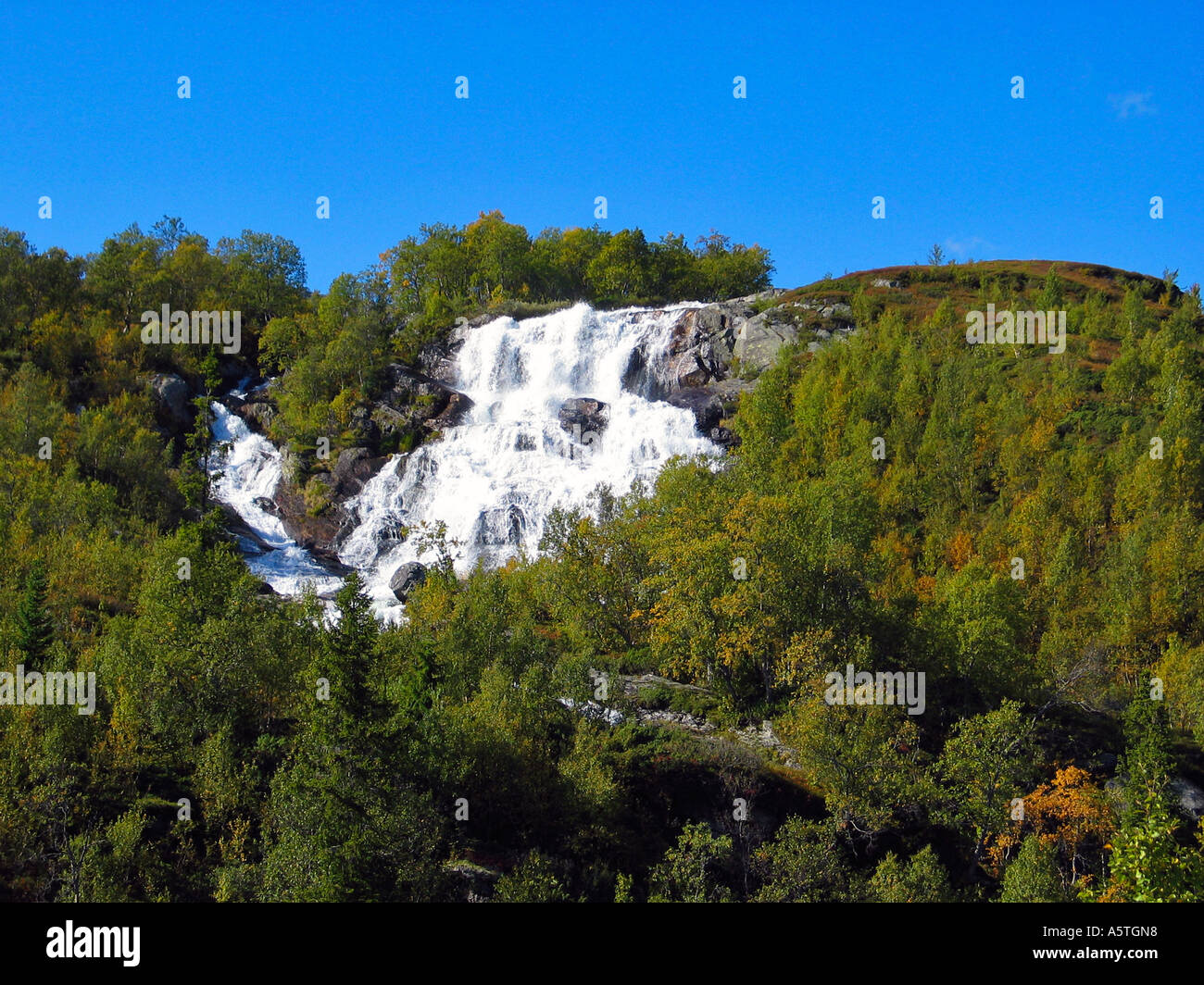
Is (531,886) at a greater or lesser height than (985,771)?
lesser

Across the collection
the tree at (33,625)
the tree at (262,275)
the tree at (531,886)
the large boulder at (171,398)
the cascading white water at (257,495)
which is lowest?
the tree at (531,886)

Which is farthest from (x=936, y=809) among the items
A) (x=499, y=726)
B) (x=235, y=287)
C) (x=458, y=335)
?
(x=235, y=287)

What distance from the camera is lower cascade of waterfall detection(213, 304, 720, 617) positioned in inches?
2665

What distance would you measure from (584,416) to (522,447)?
6.23 meters

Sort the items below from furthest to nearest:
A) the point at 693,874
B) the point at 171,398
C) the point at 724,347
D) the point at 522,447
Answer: the point at 724,347, the point at 171,398, the point at 522,447, the point at 693,874

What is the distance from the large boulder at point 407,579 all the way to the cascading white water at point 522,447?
1004mm

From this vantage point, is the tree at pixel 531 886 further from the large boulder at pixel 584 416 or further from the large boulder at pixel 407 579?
the large boulder at pixel 584 416

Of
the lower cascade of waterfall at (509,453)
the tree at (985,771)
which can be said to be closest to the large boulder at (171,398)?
the lower cascade of waterfall at (509,453)

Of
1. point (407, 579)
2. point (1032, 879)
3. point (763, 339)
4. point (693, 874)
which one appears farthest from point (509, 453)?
point (1032, 879)

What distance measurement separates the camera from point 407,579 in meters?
59.6

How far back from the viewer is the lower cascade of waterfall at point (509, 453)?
222 ft

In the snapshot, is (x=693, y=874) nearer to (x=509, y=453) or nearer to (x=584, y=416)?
(x=509, y=453)

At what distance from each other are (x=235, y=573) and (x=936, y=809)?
28.9 metres

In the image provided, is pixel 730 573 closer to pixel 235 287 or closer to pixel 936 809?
pixel 936 809
